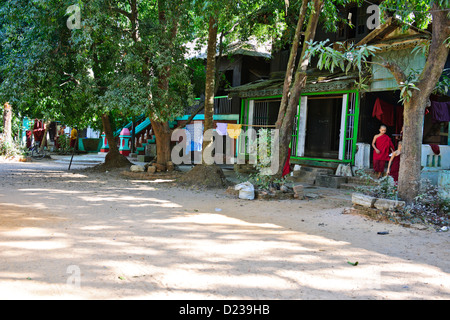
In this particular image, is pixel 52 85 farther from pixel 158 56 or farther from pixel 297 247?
pixel 297 247

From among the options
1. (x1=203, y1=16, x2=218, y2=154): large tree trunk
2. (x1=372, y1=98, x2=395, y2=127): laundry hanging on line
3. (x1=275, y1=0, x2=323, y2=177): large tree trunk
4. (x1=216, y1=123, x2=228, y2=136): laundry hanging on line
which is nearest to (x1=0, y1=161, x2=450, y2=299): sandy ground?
(x1=275, y1=0, x2=323, y2=177): large tree trunk

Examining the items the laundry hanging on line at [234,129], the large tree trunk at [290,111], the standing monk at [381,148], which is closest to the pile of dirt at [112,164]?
the laundry hanging on line at [234,129]

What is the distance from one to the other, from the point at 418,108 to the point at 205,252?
16.4ft

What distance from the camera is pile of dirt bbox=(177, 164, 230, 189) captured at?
1083 centimetres

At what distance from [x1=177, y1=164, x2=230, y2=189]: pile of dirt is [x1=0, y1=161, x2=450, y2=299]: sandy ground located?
2.31 m

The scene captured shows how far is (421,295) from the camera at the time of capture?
365 centimetres

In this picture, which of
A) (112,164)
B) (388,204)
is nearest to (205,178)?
(112,164)

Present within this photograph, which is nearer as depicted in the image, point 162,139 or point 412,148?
point 412,148

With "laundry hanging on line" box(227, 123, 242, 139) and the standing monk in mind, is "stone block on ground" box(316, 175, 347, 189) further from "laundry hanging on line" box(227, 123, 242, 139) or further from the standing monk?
"laundry hanging on line" box(227, 123, 242, 139)

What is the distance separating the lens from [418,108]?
283 inches

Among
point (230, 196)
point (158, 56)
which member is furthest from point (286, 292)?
point (158, 56)

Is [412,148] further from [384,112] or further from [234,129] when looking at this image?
[234,129]

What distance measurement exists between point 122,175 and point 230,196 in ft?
15.9

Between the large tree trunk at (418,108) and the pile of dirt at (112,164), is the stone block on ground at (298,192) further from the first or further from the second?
the pile of dirt at (112,164)
